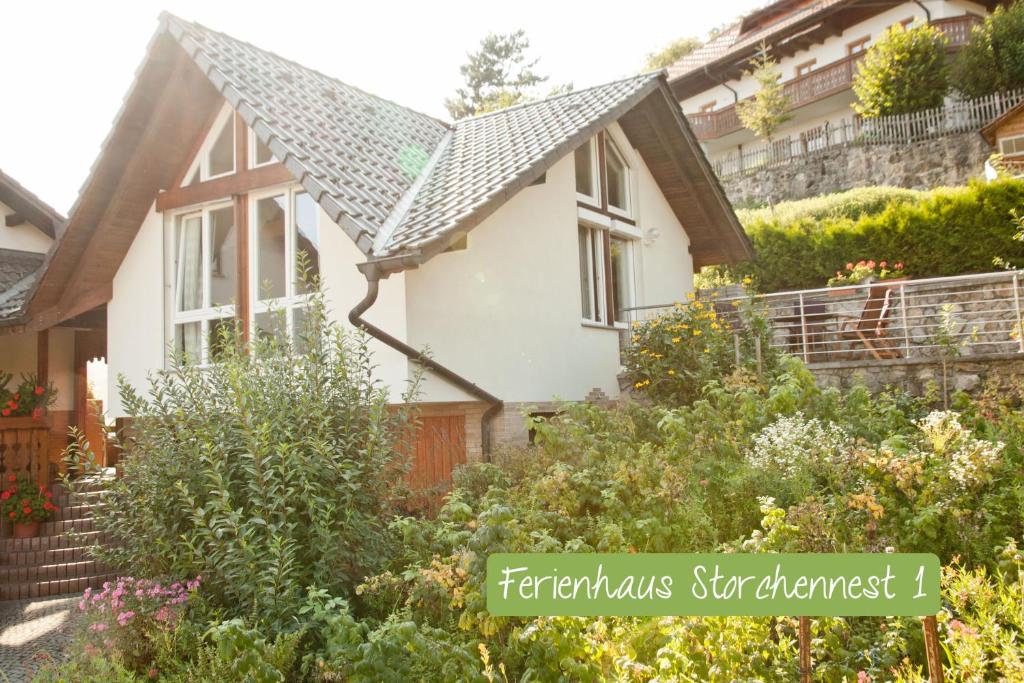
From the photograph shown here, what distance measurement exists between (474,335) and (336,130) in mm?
3386

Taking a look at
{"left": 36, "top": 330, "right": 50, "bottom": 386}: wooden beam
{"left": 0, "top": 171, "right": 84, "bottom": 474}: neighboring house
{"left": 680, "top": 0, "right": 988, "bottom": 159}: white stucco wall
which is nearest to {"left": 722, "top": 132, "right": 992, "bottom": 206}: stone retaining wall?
{"left": 680, "top": 0, "right": 988, "bottom": 159}: white stucco wall

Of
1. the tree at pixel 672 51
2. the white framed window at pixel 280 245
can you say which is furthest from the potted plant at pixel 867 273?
the tree at pixel 672 51

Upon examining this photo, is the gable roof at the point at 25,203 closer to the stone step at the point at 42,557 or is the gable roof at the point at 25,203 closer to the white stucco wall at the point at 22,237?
the white stucco wall at the point at 22,237

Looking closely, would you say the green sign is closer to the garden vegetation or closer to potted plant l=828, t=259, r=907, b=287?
the garden vegetation

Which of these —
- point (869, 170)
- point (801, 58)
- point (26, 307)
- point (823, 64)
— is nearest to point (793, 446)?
point (26, 307)

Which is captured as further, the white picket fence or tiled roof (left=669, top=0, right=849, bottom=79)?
tiled roof (left=669, top=0, right=849, bottom=79)

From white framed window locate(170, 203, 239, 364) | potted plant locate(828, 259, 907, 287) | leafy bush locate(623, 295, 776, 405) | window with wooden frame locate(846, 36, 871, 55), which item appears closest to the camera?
white framed window locate(170, 203, 239, 364)

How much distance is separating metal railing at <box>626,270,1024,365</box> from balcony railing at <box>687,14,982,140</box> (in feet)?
50.9

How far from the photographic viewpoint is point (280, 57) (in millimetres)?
12000

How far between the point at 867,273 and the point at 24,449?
14505mm

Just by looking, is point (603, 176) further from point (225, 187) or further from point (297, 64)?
point (225, 187)

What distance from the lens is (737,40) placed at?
114ft

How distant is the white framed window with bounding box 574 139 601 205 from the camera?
12.1 metres

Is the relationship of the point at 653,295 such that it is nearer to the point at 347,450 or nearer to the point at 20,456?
the point at 347,450
